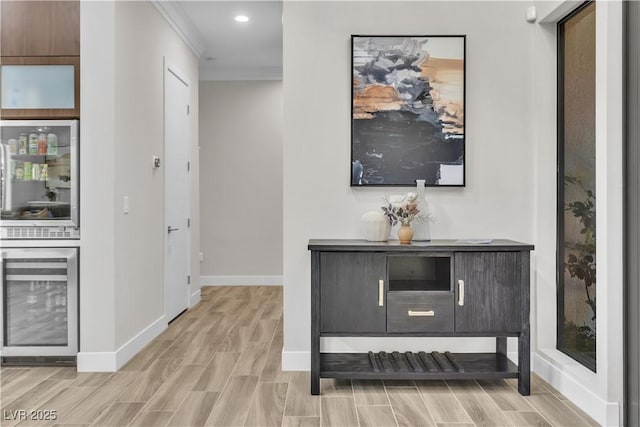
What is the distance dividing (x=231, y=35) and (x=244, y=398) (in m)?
3.76

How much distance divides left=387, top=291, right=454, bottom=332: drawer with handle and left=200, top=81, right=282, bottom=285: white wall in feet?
12.2

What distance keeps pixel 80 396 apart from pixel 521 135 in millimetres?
3050

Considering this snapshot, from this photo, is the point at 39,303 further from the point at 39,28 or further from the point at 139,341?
the point at 39,28

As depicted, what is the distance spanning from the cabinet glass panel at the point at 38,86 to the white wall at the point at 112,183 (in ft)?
0.44

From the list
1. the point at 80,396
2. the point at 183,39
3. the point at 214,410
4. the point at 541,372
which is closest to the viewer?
the point at 214,410

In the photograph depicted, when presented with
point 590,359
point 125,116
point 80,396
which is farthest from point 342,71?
point 80,396

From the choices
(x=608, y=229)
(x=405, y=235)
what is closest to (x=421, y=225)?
(x=405, y=235)

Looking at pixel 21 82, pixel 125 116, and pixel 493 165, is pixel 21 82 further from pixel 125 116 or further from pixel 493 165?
pixel 493 165

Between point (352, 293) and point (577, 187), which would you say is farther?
point (577, 187)

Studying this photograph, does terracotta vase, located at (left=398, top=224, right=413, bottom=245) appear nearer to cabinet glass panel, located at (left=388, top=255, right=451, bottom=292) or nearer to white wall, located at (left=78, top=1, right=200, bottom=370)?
cabinet glass panel, located at (left=388, top=255, right=451, bottom=292)

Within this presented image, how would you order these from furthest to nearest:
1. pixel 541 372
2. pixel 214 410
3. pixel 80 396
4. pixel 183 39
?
pixel 183 39 → pixel 541 372 → pixel 80 396 → pixel 214 410

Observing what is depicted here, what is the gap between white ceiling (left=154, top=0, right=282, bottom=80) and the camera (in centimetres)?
427

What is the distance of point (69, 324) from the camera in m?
3.08

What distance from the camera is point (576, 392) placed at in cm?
253
